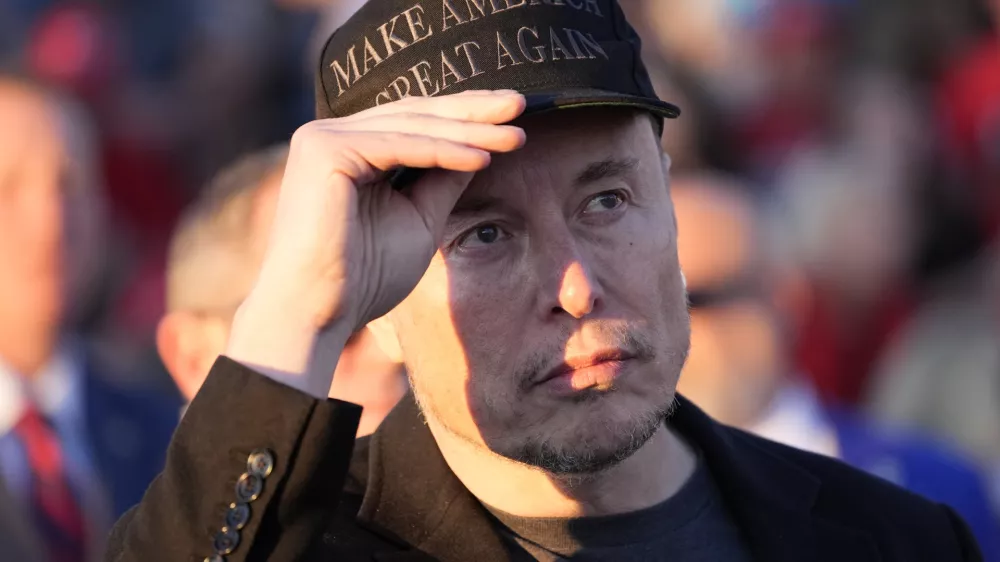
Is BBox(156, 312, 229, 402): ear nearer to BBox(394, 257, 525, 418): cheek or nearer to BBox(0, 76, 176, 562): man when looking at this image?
BBox(0, 76, 176, 562): man

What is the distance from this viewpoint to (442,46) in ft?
9.54

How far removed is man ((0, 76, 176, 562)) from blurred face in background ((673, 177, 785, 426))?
177cm

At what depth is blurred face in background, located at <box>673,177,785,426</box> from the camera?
5.05 metres

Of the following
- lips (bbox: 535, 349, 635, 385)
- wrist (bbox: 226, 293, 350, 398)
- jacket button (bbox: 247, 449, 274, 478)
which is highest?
wrist (bbox: 226, 293, 350, 398)

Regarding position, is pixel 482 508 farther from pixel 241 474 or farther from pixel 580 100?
pixel 580 100

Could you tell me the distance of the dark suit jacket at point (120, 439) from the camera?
203 inches

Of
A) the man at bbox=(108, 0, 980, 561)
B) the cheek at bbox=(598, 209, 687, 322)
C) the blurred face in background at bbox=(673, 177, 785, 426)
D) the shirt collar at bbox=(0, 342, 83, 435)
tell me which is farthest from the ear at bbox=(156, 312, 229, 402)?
the cheek at bbox=(598, 209, 687, 322)

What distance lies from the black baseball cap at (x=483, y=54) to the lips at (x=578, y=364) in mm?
447

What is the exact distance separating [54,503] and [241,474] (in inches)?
109

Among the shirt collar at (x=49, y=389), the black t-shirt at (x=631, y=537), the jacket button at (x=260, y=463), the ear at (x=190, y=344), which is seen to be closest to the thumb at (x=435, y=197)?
the jacket button at (x=260, y=463)

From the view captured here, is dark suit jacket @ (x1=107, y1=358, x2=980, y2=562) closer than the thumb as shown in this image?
Yes

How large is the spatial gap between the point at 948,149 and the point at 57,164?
5.02 metres

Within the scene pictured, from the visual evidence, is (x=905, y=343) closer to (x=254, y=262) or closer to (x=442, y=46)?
(x=254, y=262)

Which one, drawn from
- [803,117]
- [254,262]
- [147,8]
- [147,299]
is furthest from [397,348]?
[803,117]
